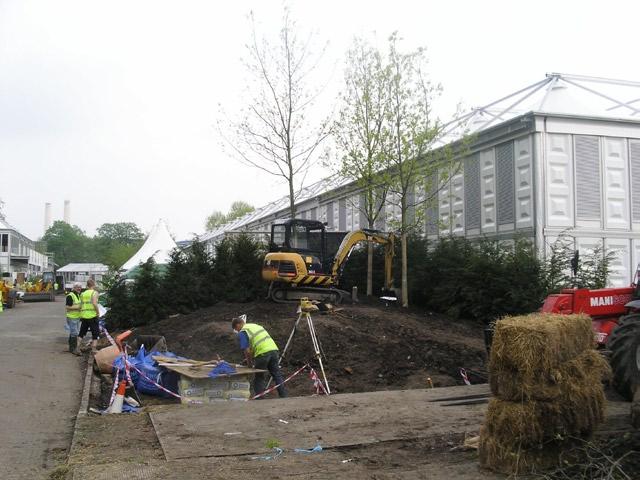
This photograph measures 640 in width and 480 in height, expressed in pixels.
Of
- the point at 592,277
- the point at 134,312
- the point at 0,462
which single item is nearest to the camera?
the point at 0,462

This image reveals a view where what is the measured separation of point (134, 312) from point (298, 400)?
13549 mm

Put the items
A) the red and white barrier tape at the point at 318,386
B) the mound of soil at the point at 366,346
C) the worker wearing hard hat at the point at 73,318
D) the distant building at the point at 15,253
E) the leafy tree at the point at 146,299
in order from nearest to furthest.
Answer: the red and white barrier tape at the point at 318,386 → the mound of soil at the point at 366,346 → the worker wearing hard hat at the point at 73,318 → the leafy tree at the point at 146,299 → the distant building at the point at 15,253

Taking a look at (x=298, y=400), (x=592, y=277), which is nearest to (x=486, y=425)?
(x=298, y=400)

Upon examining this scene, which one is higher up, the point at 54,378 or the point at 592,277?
the point at 592,277

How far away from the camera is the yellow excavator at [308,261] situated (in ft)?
61.8

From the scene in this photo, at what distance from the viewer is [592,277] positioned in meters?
15.6

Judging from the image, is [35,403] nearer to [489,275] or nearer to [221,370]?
[221,370]

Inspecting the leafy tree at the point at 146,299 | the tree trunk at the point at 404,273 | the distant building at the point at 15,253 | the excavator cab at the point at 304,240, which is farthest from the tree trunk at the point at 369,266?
the distant building at the point at 15,253

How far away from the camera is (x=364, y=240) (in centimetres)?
1966

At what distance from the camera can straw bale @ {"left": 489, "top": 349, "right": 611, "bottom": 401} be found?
571 centimetres

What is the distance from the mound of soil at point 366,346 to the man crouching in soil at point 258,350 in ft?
3.76

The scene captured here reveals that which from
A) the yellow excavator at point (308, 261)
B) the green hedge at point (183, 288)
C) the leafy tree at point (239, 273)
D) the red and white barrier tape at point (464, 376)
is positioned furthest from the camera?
the leafy tree at point (239, 273)

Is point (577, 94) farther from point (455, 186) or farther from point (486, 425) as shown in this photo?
point (486, 425)

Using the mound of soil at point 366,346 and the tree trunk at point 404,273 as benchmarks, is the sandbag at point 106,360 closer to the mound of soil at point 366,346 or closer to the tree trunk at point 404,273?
the mound of soil at point 366,346
